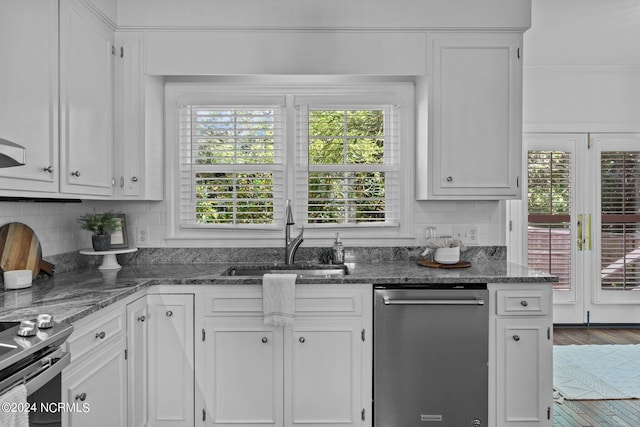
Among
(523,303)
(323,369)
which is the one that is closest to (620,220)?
(523,303)

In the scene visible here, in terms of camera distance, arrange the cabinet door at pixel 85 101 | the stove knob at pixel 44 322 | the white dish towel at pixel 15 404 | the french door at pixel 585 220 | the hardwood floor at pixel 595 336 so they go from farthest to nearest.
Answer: the french door at pixel 585 220
the hardwood floor at pixel 595 336
the cabinet door at pixel 85 101
the stove knob at pixel 44 322
the white dish towel at pixel 15 404

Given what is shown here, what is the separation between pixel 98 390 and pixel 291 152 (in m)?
1.87

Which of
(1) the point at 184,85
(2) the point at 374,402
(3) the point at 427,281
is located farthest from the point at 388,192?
(1) the point at 184,85

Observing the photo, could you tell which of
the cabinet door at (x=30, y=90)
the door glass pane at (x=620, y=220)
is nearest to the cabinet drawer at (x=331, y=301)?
the cabinet door at (x=30, y=90)

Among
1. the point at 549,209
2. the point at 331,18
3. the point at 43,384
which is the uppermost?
the point at 331,18

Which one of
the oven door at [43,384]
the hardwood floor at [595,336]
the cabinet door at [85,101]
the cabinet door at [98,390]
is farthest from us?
the hardwood floor at [595,336]

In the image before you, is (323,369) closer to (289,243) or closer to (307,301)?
(307,301)

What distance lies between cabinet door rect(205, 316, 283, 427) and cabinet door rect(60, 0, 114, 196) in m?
1.01

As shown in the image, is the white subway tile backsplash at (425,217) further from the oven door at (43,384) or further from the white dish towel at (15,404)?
the white dish towel at (15,404)

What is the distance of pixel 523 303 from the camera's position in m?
2.48

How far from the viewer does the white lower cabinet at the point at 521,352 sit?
248cm

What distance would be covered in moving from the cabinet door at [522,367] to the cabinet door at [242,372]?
47.7 inches

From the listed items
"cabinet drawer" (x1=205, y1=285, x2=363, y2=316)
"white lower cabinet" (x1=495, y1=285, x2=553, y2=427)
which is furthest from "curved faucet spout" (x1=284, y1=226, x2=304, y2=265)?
"white lower cabinet" (x1=495, y1=285, x2=553, y2=427)

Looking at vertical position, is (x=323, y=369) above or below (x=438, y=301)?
below
